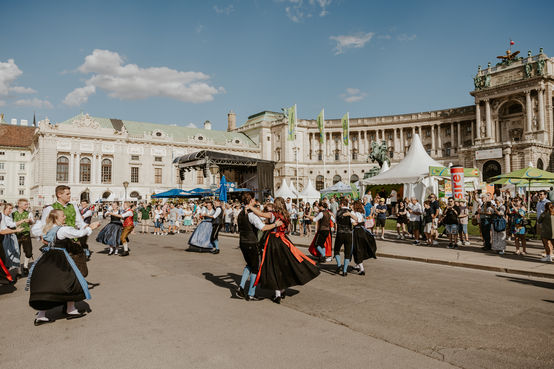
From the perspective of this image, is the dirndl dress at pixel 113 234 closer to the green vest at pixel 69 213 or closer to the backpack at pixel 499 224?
the green vest at pixel 69 213

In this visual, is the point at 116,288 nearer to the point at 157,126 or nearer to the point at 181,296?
the point at 181,296

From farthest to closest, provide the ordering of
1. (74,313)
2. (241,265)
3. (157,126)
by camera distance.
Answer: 1. (157,126)
2. (241,265)
3. (74,313)

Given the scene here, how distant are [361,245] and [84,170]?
2374 inches

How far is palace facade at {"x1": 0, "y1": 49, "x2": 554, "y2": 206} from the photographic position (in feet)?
176

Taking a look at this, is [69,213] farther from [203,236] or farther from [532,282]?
[532,282]

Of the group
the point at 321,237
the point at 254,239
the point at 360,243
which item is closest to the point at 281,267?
the point at 254,239

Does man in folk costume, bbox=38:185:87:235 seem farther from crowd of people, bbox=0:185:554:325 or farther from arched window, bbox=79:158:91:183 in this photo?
arched window, bbox=79:158:91:183

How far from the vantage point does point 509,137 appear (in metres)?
58.4

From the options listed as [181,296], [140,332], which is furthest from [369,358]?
[181,296]

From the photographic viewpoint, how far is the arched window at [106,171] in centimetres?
6109

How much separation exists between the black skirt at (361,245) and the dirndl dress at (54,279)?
604 cm

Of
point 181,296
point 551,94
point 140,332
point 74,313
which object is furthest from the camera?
point 551,94

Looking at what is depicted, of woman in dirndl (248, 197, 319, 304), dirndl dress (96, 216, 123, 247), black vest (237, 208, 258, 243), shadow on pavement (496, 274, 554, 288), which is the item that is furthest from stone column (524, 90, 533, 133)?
black vest (237, 208, 258, 243)

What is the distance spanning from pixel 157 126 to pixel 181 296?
222 feet
